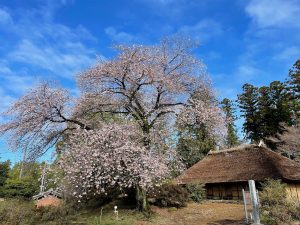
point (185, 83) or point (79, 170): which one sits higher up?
point (185, 83)

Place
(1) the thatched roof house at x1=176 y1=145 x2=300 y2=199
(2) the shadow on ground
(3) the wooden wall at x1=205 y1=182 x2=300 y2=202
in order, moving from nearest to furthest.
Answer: (2) the shadow on ground
(1) the thatched roof house at x1=176 y1=145 x2=300 y2=199
(3) the wooden wall at x1=205 y1=182 x2=300 y2=202

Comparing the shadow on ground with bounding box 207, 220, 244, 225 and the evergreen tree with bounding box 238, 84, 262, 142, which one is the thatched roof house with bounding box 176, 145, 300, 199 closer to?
the shadow on ground with bounding box 207, 220, 244, 225

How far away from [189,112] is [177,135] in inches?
69.3

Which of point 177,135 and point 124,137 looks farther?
point 177,135

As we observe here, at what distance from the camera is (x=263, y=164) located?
2397 cm

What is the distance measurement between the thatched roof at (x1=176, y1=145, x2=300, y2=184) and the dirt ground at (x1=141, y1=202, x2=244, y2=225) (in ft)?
17.6

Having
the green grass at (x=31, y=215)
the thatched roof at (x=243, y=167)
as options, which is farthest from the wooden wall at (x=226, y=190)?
the green grass at (x=31, y=215)

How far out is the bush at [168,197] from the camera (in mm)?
18328

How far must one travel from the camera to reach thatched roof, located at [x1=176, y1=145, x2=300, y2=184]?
2247cm

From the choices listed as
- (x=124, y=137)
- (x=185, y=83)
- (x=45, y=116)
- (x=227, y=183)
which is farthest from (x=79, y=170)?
(x=227, y=183)

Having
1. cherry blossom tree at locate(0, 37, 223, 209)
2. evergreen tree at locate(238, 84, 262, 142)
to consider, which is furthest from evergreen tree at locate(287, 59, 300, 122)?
cherry blossom tree at locate(0, 37, 223, 209)

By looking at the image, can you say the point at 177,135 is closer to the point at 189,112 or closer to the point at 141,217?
the point at 189,112

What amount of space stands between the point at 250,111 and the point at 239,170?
26884 mm

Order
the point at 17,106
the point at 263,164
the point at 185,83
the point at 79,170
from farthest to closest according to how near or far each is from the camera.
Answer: the point at 263,164
the point at 185,83
the point at 17,106
the point at 79,170
